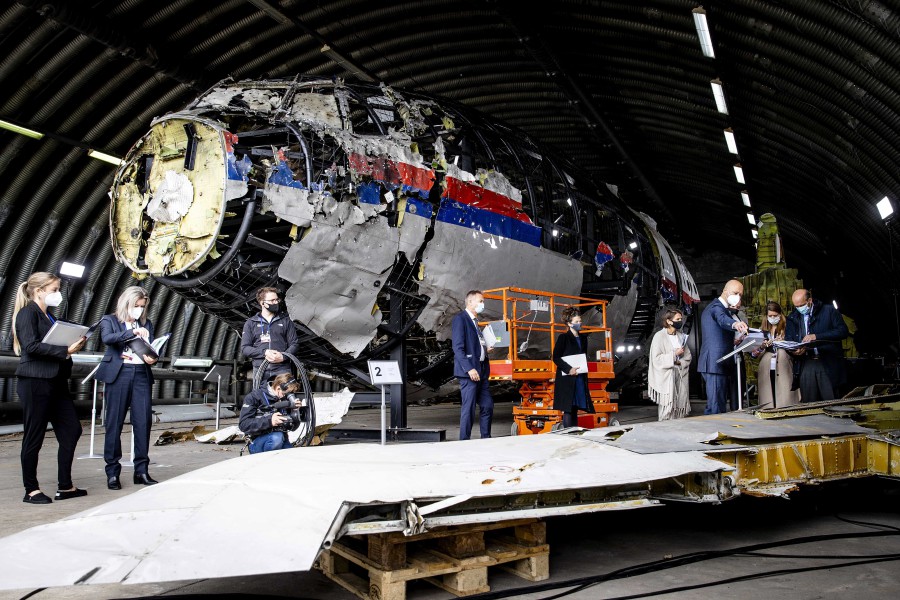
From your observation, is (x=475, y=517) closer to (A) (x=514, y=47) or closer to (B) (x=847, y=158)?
(A) (x=514, y=47)

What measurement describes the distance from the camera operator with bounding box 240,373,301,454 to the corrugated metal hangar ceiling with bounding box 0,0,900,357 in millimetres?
6653

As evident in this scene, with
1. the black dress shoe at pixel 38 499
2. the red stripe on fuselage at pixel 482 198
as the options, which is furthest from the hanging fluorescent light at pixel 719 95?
the black dress shoe at pixel 38 499

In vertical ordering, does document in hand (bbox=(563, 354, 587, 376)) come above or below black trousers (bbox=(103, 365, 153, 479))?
above

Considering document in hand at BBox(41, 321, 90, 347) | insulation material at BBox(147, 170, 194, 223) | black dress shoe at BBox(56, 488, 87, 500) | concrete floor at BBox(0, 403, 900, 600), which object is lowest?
concrete floor at BBox(0, 403, 900, 600)

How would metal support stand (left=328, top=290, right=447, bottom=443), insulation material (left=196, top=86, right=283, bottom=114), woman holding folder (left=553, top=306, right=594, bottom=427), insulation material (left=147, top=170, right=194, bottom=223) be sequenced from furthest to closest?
woman holding folder (left=553, top=306, right=594, bottom=427)
metal support stand (left=328, top=290, right=447, bottom=443)
insulation material (left=196, top=86, right=283, bottom=114)
insulation material (left=147, top=170, right=194, bottom=223)

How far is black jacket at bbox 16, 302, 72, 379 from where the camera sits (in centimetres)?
502

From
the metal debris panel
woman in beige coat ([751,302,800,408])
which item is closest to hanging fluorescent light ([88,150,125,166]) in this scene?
the metal debris panel

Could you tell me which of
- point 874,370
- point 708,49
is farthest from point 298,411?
point 874,370

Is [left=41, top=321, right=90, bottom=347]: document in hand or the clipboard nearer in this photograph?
[left=41, top=321, right=90, bottom=347]: document in hand

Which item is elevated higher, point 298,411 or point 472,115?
point 472,115

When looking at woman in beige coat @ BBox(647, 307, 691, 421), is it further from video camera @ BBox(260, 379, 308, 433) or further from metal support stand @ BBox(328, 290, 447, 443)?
video camera @ BBox(260, 379, 308, 433)

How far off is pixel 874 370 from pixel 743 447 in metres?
13.4

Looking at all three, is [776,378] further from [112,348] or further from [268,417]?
[112,348]

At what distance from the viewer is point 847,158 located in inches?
520
